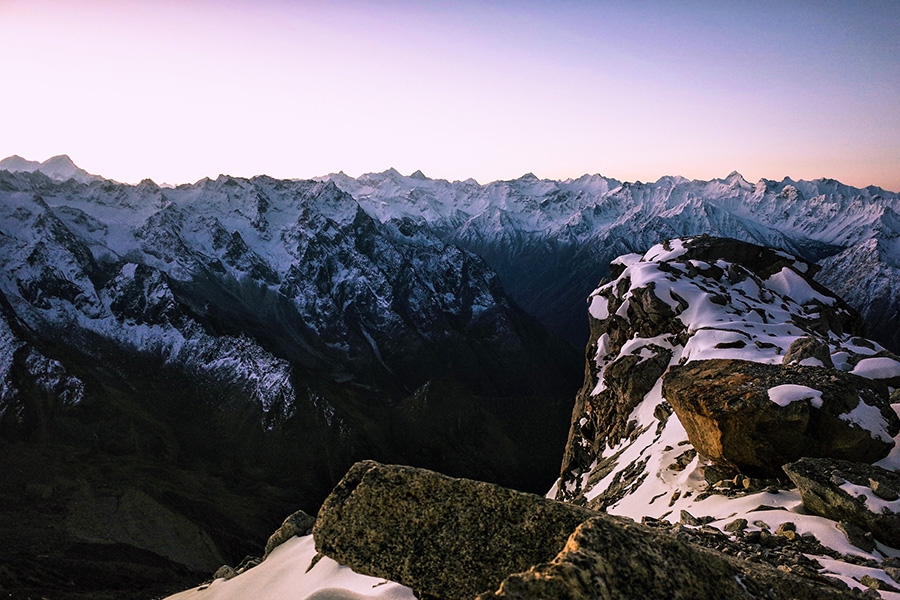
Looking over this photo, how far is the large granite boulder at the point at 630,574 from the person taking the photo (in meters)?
6.55

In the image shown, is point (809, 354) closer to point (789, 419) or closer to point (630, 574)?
point (789, 419)

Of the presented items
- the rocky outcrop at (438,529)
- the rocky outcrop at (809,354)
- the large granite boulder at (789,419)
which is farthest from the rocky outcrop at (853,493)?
the rocky outcrop at (438,529)

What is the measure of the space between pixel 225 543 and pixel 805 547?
133369mm

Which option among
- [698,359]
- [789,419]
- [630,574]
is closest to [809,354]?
[698,359]

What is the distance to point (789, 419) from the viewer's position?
22.5 metres

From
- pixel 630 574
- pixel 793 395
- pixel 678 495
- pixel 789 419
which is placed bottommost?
pixel 678 495

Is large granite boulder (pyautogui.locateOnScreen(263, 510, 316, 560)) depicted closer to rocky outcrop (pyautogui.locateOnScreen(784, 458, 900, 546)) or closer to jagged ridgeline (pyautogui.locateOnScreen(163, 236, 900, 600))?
jagged ridgeline (pyautogui.locateOnScreen(163, 236, 900, 600))

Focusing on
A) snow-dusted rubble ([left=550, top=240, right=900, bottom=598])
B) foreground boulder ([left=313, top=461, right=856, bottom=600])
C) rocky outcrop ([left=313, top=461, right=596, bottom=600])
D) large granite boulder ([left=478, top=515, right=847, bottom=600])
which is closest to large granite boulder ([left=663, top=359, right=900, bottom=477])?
snow-dusted rubble ([left=550, top=240, right=900, bottom=598])

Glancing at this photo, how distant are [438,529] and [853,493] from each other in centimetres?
1389

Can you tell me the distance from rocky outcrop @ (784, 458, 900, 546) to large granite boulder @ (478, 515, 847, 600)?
1032 cm

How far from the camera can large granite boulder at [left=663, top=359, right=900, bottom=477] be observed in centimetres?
Answer: 2161

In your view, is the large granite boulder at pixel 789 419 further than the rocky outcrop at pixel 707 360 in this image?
No

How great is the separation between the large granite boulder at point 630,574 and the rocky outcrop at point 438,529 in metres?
1.84

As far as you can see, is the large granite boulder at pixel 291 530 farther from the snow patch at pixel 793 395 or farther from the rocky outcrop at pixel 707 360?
the snow patch at pixel 793 395
